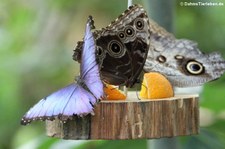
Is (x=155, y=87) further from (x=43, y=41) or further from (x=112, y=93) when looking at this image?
(x=43, y=41)

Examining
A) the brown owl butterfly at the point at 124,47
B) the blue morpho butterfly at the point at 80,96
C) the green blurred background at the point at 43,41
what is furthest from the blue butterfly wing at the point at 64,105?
the green blurred background at the point at 43,41

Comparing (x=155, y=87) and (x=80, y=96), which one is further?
(x=155, y=87)

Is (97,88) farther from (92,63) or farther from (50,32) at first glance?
(50,32)

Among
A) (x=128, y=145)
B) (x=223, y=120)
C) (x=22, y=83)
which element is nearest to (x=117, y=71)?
(x=128, y=145)

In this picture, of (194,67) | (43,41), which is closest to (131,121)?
(194,67)

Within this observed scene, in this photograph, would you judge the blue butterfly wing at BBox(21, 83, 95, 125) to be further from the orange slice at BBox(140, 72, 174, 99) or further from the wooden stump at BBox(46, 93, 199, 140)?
the orange slice at BBox(140, 72, 174, 99)

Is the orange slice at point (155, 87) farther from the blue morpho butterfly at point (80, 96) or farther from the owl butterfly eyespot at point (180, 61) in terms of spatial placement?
the blue morpho butterfly at point (80, 96)
